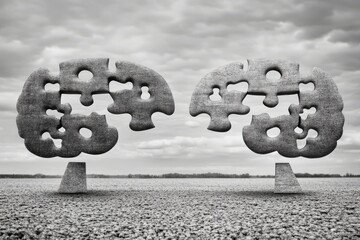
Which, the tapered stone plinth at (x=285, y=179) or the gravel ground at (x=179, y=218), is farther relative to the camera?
the tapered stone plinth at (x=285, y=179)

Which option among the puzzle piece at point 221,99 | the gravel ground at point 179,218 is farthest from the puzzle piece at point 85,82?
the gravel ground at point 179,218

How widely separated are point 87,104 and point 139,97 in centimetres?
190

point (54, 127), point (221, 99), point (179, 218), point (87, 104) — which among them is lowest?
point (179, 218)

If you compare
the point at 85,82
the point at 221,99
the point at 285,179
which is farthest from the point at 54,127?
the point at 285,179

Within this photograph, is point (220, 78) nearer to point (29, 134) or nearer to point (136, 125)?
point (136, 125)

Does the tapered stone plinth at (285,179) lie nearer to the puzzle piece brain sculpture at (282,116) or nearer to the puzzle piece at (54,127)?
the puzzle piece brain sculpture at (282,116)

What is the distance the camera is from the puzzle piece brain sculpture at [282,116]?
14.0 m

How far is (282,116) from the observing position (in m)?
14.2

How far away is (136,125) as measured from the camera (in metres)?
14.0

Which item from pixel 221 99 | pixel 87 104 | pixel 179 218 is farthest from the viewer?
pixel 87 104

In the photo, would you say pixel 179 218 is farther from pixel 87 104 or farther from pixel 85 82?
pixel 85 82

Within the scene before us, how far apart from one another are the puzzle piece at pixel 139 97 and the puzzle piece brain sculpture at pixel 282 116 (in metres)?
1.06

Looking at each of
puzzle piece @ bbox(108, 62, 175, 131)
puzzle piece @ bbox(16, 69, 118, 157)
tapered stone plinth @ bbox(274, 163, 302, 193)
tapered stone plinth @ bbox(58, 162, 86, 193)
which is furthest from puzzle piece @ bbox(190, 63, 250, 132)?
tapered stone plinth @ bbox(58, 162, 86, 193)

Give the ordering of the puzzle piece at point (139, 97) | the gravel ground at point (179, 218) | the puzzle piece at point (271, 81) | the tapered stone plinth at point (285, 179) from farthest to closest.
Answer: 1. the tapered stone plinth at point (285, 179)
2. the puzzle piece at point (271, 81)
3. the puzzle piece at point (139, 97)
4. the gravel ground at point (179, 218)
